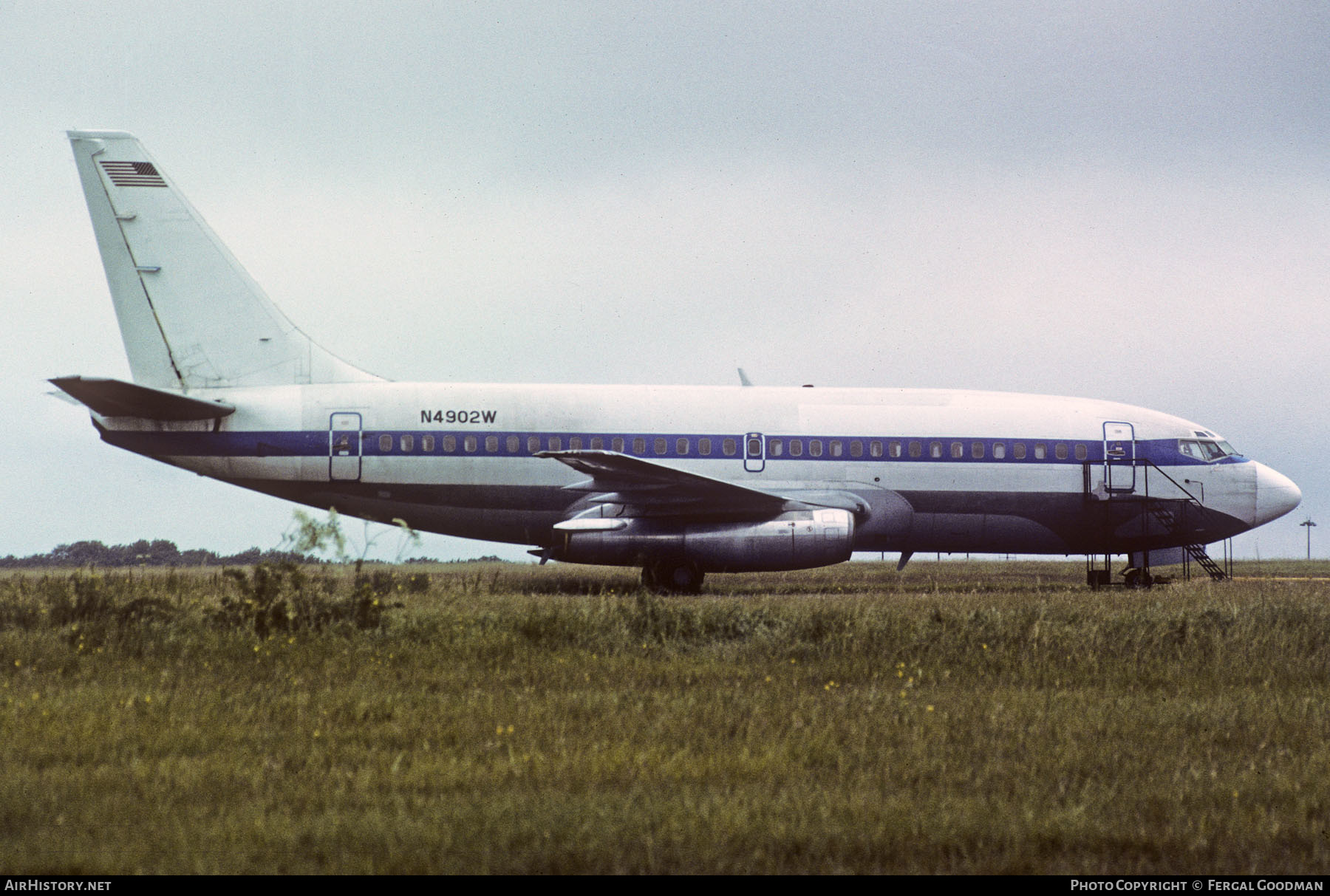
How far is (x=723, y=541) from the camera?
17.8 metres

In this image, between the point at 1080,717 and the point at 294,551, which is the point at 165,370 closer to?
the point at 294,551

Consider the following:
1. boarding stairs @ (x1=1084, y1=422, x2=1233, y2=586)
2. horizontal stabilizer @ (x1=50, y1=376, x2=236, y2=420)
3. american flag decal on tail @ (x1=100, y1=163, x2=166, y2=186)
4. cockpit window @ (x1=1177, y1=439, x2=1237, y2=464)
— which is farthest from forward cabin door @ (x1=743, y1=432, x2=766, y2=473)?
american flag decal on tail @ (x1=100, y1=163, x2=166, y2=186)

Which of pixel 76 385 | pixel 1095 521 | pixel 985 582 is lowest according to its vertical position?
pixel 985 582

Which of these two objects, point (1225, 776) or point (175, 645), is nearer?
point (1225, 776)

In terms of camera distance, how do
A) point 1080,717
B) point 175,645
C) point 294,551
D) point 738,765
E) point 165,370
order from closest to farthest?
1. point 738,765
2. point 1080,717
3. point 175,645
4. point 294,551
5. point 165,370

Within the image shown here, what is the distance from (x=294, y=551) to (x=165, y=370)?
881 centimetres

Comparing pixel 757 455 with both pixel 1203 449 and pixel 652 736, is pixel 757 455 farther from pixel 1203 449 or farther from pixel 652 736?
pixel 652 736

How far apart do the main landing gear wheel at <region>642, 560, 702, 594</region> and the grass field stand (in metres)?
5.77

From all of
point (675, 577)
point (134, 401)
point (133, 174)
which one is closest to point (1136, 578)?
point (675, 577)

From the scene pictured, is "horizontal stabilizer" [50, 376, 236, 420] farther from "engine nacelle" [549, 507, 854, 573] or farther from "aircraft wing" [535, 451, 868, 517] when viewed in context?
"engine nacelle" [549, 507, 854, 573]

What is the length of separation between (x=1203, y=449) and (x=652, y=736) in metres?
18.0

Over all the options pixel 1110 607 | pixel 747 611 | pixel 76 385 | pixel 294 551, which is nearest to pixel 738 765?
pixel 747 611

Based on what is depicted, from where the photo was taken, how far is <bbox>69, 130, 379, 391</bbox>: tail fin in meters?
19.2
